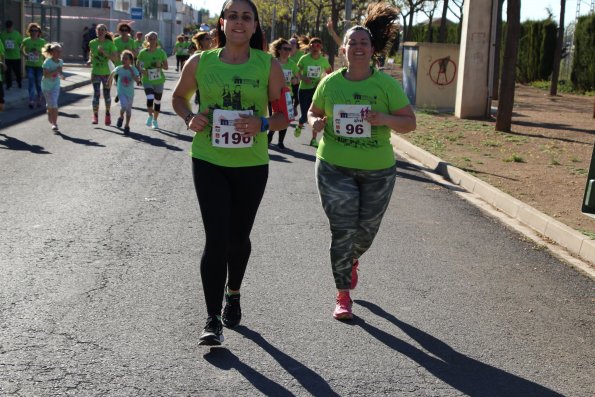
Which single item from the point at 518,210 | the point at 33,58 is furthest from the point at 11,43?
the point at 518,210

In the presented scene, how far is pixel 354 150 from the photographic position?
5.94 m

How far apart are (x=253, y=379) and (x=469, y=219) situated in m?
5.82

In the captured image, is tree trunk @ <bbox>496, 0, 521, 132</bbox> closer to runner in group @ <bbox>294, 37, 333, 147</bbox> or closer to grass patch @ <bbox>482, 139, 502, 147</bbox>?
grass patch @ <bbox>482, 139, 502, 147</bbox>

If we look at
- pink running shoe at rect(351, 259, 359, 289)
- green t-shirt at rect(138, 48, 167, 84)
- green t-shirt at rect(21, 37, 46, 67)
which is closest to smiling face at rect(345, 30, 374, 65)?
pink running shoe at rect(351, 259, 359, 289)

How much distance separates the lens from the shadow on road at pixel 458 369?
477 cm

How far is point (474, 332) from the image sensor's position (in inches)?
227

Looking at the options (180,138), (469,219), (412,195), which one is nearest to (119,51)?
(180,138)

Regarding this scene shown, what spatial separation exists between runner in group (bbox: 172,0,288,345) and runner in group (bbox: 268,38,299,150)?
359 inches

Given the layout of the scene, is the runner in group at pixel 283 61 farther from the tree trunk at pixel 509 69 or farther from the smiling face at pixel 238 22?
the smiling face at pixel 238 22

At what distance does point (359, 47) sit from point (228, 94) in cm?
109

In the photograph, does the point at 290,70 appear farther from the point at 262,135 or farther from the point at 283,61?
the point at 262,135

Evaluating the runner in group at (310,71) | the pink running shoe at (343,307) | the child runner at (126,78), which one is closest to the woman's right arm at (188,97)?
the pink running shoe at (343,307)

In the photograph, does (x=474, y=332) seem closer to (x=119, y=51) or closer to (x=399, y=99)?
(x=399, y=99)

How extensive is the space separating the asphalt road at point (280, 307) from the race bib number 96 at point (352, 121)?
1174mm
